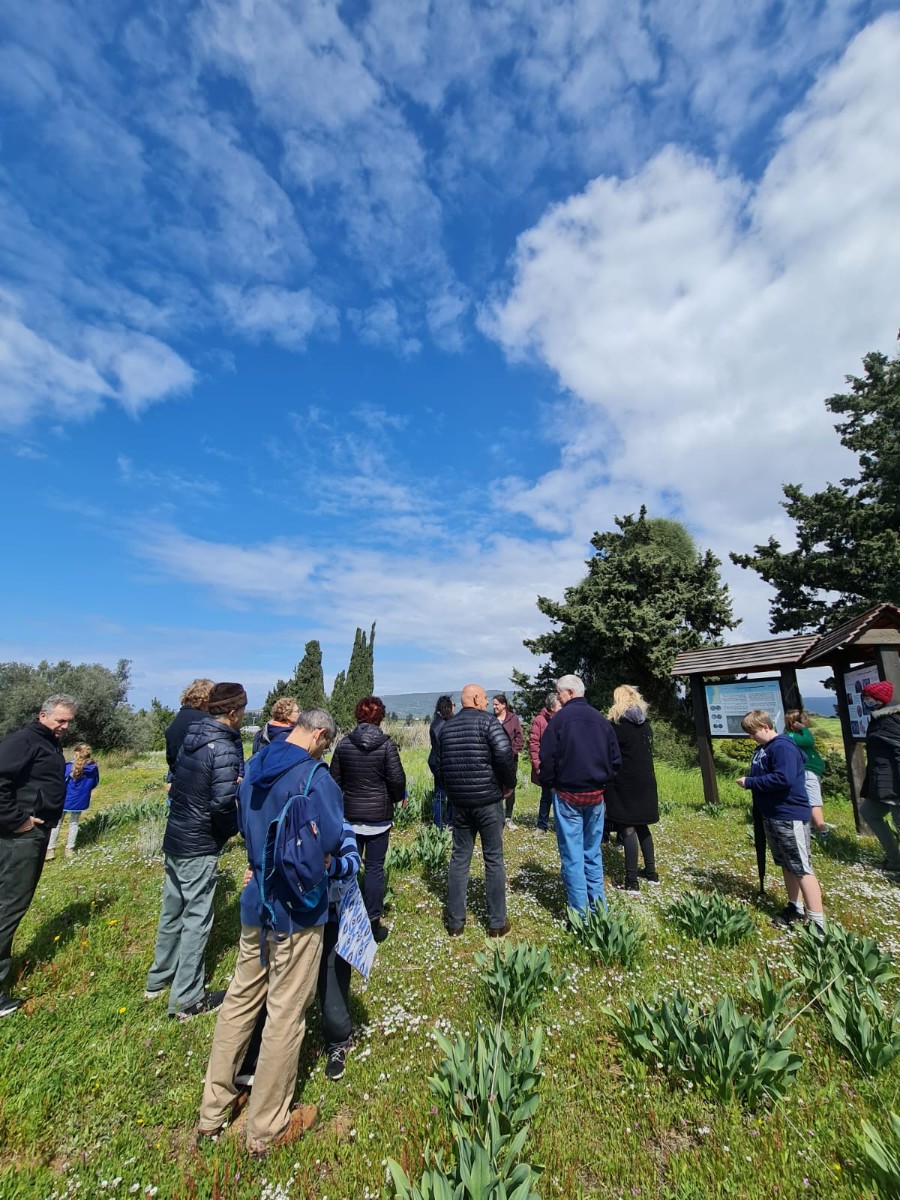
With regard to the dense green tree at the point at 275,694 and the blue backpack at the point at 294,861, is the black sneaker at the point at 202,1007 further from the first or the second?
the dense green tree at the point at 275,694

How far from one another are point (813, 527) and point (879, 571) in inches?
106

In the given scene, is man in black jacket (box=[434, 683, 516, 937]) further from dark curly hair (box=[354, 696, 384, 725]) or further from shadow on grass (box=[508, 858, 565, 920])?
shadow on grass (box=[508, 858, 565, 920])

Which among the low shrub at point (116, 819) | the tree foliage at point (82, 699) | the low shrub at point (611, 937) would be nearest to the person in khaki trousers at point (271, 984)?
the low shrub at point (611, 937)

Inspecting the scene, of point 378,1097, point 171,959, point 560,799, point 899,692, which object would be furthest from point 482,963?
point 899,692

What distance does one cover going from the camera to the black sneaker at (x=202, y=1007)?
380 centimetres

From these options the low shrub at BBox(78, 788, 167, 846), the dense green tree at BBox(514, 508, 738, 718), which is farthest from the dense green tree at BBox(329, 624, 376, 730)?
the low shrub at BBox(78, 788, 167, 846)

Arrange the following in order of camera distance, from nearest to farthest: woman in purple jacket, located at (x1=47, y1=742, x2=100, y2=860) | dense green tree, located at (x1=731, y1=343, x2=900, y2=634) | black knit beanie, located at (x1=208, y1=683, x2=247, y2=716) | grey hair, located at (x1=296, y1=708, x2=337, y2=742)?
grey hair, located at (x1=296, y1=708, x2=337, y2=742)
black knit beanie, located at (x1=208, y1=683, x2=247, y2=716)
woman in purple jacket, located at (x1=47, y1=742, x2=100, y2=860)
dense green tree, located at (x1=731, y1=343, x2=900, y2=634)

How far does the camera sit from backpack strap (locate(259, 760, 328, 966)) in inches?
104

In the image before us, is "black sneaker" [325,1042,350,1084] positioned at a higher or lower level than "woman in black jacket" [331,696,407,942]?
lower

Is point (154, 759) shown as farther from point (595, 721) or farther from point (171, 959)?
point (595, 721)

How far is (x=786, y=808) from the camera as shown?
4.72m

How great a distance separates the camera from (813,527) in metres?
19.3

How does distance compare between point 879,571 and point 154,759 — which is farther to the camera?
point 154,759

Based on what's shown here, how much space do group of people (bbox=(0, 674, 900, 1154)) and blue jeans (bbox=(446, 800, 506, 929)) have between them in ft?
0.06
